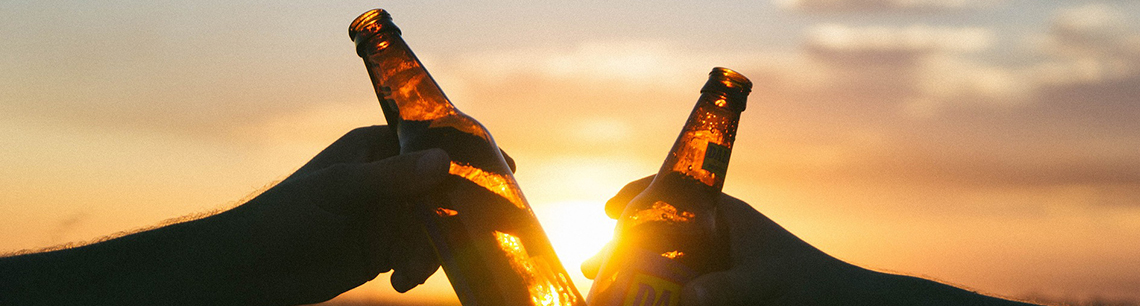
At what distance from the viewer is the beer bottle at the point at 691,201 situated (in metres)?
1.80

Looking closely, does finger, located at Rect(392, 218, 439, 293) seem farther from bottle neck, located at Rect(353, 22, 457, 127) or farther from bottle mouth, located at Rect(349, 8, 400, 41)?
bottle mouth, located at Rect(349, 8, 400, 41)

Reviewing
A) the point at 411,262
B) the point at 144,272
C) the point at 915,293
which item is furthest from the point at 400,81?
the point at 915,293

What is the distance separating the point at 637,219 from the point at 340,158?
3.43 feet

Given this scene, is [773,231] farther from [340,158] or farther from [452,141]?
[340,158]

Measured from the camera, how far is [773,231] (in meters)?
2.03

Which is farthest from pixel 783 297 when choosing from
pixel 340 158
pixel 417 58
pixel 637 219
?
pixel 340 158

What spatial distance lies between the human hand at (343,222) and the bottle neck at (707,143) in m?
0.62

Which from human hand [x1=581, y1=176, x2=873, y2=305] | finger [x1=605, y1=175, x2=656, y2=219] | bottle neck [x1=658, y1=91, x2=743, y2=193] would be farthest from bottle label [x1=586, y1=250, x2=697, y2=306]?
finger [x1=605, y1=175, x2=656, y2=219]

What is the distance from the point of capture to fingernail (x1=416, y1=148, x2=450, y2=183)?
1768 millimetres

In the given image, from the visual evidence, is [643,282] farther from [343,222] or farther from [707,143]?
[343,222]

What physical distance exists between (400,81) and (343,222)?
0.51 metres

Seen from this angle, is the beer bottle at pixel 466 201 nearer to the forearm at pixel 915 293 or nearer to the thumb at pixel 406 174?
the thumb at pixel 406 174

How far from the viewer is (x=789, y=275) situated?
1966 mm

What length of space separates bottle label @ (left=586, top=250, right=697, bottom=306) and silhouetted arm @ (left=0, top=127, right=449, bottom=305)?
0.50 meters
